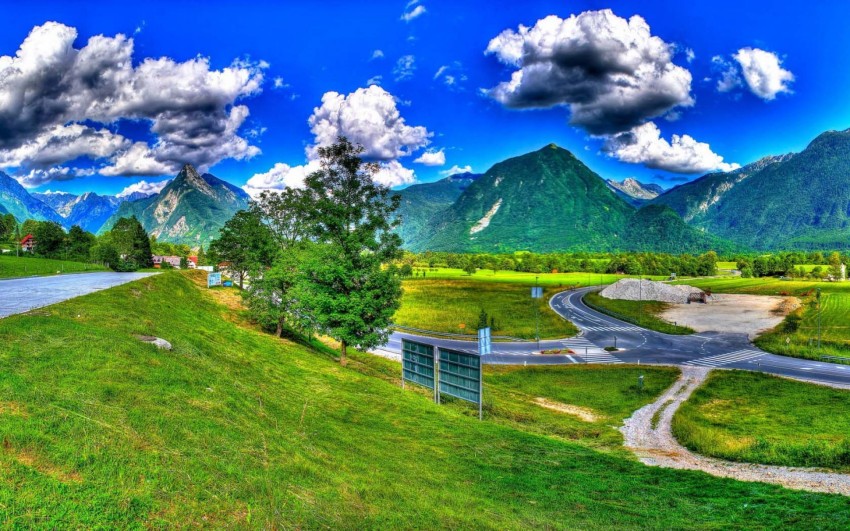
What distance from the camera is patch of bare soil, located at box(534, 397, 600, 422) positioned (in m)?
32.4

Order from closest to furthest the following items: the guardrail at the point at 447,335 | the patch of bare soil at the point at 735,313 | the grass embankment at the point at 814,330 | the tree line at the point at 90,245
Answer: the grass embankment at the point at 814,330 → the guardrail at the point at 447,335 → the patch of bare soil at the point at 735,313 → the tree line at the point at 90,245

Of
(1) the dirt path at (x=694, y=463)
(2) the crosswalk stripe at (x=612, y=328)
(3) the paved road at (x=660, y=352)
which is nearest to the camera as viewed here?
(1) the dirt path at (x=694, y=463)

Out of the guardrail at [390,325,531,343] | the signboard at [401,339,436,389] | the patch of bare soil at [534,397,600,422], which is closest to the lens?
the signboard at [401,339,436,389]

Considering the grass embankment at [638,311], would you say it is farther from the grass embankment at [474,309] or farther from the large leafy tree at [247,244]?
the large leafy tree at [247,244]

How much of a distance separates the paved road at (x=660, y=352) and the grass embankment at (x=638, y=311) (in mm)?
2870

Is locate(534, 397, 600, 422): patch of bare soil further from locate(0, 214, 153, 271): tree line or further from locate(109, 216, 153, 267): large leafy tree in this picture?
locate(109, 216, 153, 267): large leafy tree

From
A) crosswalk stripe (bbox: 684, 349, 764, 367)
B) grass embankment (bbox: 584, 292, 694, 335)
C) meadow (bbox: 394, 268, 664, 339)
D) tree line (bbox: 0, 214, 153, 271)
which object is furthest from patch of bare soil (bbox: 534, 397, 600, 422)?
tree line (bbox: 0, 214, 153, 271)

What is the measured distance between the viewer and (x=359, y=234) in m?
32.6

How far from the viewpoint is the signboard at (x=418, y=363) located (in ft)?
94.0

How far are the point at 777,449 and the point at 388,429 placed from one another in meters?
20.3

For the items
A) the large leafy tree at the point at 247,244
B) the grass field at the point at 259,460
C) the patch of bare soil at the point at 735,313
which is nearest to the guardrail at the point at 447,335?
the large leafy tree at the point at 247,244

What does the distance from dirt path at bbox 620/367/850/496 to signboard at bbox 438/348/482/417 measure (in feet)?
29.2

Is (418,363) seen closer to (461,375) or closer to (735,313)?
(461,375)

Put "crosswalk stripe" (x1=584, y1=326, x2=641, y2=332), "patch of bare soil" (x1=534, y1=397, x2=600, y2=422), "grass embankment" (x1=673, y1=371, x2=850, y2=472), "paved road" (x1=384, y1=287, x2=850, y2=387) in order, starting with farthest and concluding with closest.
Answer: "crosswalk stripe" (x1=584, y1=326, x2=641, y2=332) < "paved road" (x1=384, y1=287, x2=850, y2=387) < "patch of bare soil" (x1=534, y1=397, x2=600, y2=422) < "grass embankment" (x1=673, y1=371, x2=850, y2=472)
